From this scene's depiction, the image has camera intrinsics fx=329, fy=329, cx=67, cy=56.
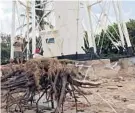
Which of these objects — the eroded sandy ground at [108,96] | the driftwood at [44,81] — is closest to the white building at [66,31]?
the eroded sandy ground at [108,96]

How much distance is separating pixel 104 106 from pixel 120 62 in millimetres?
8506

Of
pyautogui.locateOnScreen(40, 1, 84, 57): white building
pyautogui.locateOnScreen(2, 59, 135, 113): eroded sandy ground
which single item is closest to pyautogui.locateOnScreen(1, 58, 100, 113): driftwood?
pyautogui.locateOnScreen(2, 59, 135, 113): eroded sandy ground

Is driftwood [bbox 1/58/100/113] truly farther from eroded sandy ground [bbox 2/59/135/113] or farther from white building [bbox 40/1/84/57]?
white building [bbox 40/1/84/57]

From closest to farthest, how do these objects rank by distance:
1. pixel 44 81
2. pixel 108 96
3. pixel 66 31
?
pixel 44 81 → pixel 108 96 → pixel 66 31

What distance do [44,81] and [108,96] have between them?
11.7 feet

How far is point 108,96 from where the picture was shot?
8.86m

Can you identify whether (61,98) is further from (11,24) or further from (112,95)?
(11,24)

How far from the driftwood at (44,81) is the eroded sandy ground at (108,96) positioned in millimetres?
831

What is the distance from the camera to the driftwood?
5.51 metres

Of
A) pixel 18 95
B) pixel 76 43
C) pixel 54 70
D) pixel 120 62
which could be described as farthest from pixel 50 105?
pixel 76 43

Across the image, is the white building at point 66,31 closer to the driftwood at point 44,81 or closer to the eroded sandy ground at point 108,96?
the eroded sandy ground at point 108,96

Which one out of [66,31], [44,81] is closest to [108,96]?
[44,81]

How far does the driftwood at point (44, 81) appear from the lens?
5508 mm

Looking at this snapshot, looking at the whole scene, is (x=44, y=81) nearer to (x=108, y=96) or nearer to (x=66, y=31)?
(x=108, y=96)
